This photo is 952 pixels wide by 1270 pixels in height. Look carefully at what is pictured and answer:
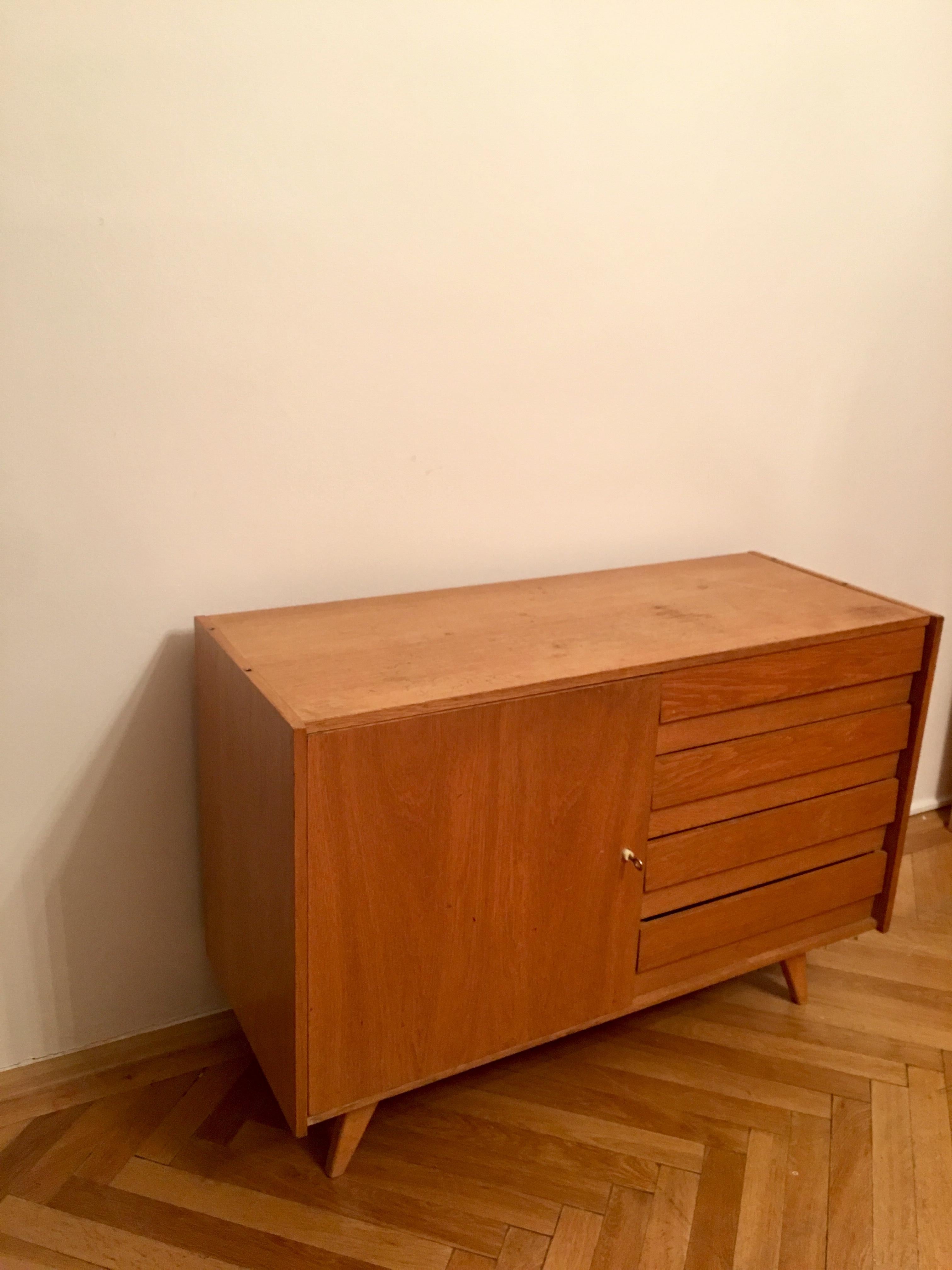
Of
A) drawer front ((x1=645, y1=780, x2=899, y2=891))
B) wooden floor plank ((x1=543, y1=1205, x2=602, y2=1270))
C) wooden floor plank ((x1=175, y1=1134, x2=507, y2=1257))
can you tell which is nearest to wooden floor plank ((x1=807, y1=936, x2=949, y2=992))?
drawer front ((x1=645, y1=780, x2=899, y2=891))

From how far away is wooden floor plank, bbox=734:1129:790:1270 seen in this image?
1396 millimetres

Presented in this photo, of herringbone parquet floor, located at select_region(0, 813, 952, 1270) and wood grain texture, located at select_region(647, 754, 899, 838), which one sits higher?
wood grain texture, located at select_region(647, 754, 899, 838)

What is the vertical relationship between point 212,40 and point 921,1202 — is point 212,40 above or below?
above

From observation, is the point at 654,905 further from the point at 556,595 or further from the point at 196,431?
the point at 196,431

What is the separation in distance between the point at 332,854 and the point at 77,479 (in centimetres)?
61

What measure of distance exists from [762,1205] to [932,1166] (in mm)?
279

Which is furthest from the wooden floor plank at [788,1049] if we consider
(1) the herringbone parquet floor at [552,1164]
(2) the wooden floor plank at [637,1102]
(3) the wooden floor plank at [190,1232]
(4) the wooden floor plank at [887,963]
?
(3) the wooden floor plank at [190,1232]

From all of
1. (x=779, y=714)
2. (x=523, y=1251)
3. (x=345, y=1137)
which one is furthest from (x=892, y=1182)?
(x=345, y=1137)

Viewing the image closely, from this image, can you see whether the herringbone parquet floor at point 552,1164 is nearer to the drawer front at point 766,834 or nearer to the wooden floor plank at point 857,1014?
the wooden floor plank at point 857,1014

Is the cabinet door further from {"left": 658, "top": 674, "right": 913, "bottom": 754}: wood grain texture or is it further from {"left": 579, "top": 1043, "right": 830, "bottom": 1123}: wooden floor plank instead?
{"left": 579, "top": 1043, "right": 830, "bottom": 1123}: wooden floor plank

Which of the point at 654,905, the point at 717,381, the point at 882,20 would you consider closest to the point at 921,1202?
the point at 654,905

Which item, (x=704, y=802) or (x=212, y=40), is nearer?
(x=212, y=40)

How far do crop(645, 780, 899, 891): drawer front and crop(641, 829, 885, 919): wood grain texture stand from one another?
1 centimetres

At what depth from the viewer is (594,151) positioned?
1663 millimetres
